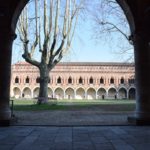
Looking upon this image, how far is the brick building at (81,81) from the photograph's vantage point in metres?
83.1

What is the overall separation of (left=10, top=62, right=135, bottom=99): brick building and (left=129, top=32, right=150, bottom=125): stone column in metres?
73.0

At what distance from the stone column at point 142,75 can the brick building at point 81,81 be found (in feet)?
240

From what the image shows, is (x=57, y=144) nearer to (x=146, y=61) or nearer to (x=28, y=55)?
(x=146, y=61)

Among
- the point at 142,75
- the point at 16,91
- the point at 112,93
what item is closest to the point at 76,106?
the point at 142,75

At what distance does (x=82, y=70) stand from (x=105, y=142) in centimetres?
7856

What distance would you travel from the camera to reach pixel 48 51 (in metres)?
27.4

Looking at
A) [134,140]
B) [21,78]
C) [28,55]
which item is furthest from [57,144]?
[21,78]

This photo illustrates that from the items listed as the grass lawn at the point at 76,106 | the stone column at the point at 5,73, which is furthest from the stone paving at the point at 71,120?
the grass lawn at the point at 76,106

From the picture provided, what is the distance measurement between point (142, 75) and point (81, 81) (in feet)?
245

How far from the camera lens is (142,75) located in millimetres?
10438

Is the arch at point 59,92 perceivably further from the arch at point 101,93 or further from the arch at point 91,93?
the arch at point 101,93

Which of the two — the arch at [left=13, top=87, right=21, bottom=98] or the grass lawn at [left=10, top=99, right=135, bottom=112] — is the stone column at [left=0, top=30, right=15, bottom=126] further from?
the arch at [left=13, top=87, right=21, bottom=98]

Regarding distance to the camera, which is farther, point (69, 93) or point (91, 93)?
point (91, 93)

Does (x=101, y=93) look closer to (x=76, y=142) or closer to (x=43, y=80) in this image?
(x=43, y=80)
